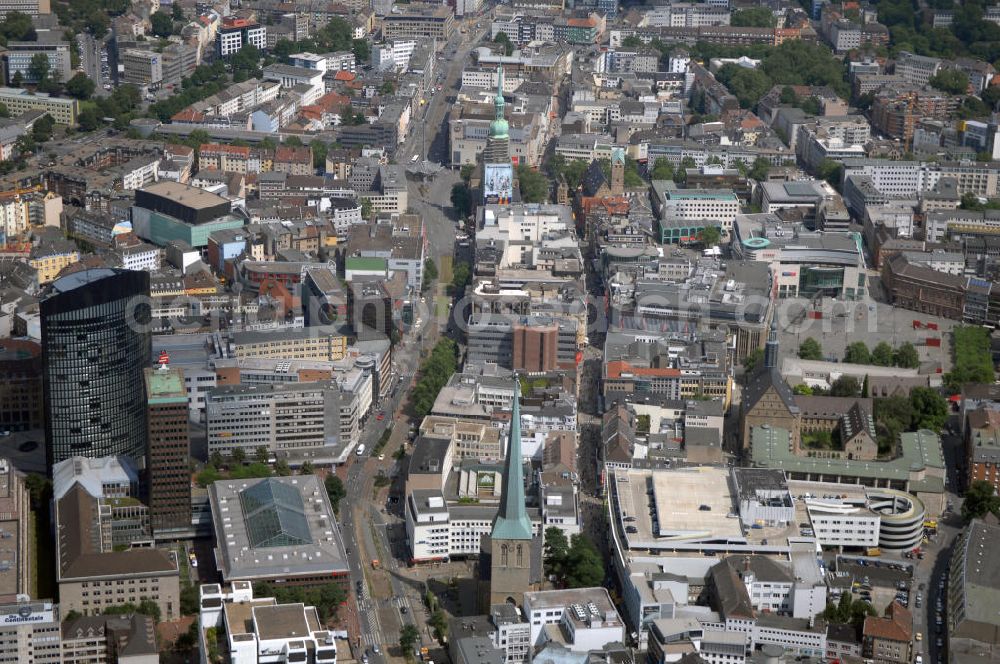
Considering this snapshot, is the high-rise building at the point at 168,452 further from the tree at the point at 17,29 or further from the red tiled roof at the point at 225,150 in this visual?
the tree at the point at 17,29

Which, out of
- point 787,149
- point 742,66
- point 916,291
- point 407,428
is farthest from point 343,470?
point 742,66

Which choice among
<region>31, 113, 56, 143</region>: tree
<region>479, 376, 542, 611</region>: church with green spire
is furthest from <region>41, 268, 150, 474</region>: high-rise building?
<region>31, 113, 56, 143</region>: tree

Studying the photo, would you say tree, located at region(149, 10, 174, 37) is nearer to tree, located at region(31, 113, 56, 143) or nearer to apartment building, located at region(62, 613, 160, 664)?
tree, located at region(31, 113, 56, 143)

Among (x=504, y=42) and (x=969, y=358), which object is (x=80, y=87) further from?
(x=969, y=358)

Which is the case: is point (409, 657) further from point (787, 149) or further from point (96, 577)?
point (787, 149)

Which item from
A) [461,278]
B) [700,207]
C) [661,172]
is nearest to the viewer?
[461,278]

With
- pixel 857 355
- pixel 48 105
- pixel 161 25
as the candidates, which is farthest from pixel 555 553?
pixel 161 25

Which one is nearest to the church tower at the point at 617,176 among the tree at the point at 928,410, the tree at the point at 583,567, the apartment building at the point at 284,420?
the tree at the point at 928,410
